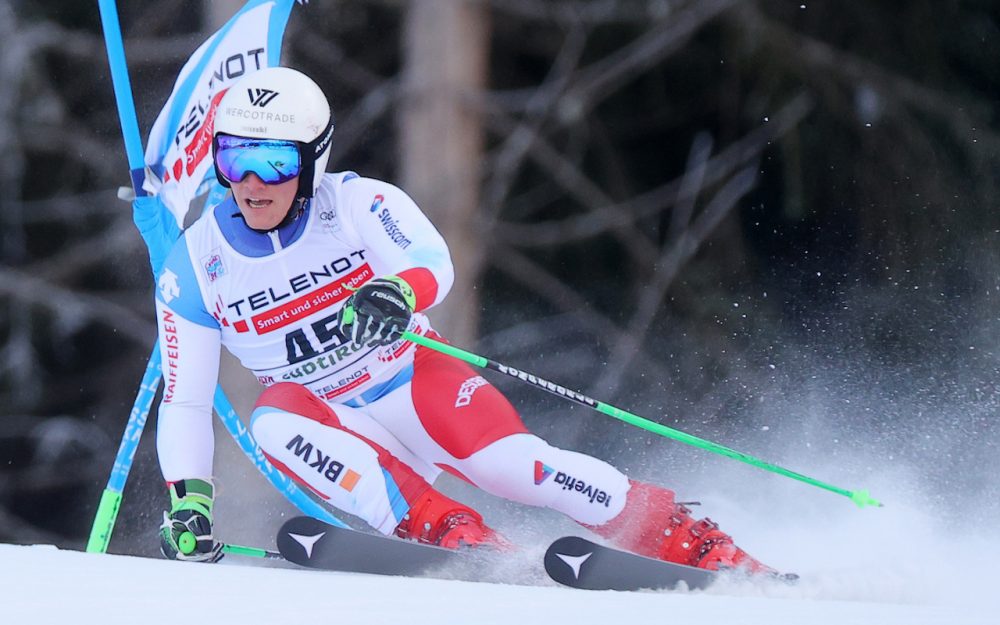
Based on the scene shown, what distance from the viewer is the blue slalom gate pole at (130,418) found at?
15.5 ft

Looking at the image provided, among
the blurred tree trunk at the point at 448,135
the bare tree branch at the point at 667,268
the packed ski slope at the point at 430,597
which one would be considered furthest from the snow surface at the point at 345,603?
the bare tree branch at the point at 667,268

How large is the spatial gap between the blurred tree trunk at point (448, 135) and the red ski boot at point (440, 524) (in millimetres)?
4190

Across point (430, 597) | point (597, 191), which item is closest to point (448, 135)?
point (597, 191)

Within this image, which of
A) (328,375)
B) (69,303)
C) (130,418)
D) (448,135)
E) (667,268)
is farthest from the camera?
(69,303)

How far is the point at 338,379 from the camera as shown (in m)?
4.35

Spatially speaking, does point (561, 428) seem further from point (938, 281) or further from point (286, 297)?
point (286, 297)

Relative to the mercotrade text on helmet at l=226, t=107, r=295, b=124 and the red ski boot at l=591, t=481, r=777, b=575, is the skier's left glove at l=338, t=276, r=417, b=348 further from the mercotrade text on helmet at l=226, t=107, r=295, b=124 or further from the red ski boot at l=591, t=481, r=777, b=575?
the red ski boot at l=591, t=481, r=777, b=575

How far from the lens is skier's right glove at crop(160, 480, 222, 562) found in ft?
13.5

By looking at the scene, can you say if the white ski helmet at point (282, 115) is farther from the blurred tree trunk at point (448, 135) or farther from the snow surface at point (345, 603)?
the blurred tree trunk at point (448, 135)

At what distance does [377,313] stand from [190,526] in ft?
3.04

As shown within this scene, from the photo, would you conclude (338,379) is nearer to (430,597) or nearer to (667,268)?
(430,597)

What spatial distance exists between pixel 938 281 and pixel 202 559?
19.7 ft

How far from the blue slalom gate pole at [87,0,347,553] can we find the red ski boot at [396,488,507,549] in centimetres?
64

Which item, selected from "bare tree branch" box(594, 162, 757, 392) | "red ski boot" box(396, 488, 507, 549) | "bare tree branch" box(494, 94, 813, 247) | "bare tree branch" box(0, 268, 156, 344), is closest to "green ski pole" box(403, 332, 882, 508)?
"red ski boot" box(396, 488, 507, 549)
